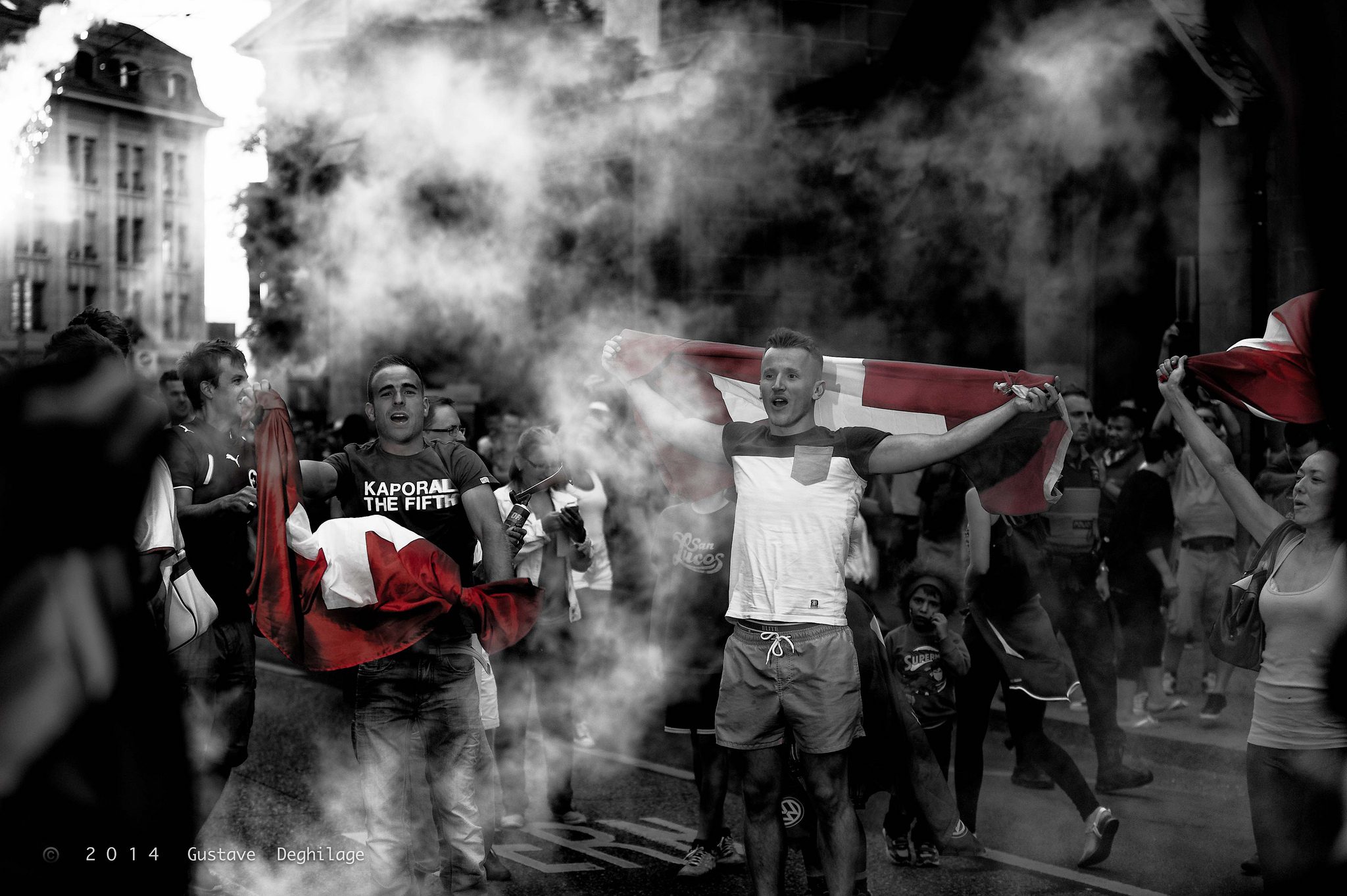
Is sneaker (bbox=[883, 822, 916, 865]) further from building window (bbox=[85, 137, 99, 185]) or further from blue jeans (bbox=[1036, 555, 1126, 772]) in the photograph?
building window (bbox=[85, 137, 99, 185])

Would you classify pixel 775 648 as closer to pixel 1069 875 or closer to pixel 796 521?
pixel 796 521

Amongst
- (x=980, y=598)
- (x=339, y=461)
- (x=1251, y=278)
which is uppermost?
(x=1251, y=278)

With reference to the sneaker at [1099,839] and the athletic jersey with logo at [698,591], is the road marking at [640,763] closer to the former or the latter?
the athletic jersey with logo at [698,591]

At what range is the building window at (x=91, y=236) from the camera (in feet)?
→ 27.8

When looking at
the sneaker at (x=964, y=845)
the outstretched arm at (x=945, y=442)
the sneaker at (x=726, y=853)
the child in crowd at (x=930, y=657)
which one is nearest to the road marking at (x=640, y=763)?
the sneaker at (x=726, y=853)

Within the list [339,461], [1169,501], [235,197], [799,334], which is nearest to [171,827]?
[339,461]

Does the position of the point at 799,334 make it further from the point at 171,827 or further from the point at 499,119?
the point at 499,119

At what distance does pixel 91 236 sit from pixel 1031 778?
21.0ft

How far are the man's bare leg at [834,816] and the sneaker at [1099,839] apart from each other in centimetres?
133

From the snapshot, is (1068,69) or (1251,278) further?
(1068,69)

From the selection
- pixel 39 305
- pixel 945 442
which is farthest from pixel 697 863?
pixel 39 305

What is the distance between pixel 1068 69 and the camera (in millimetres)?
9859

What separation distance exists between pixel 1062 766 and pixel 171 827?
399cm

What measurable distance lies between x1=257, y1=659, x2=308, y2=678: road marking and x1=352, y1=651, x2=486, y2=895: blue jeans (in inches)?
222
